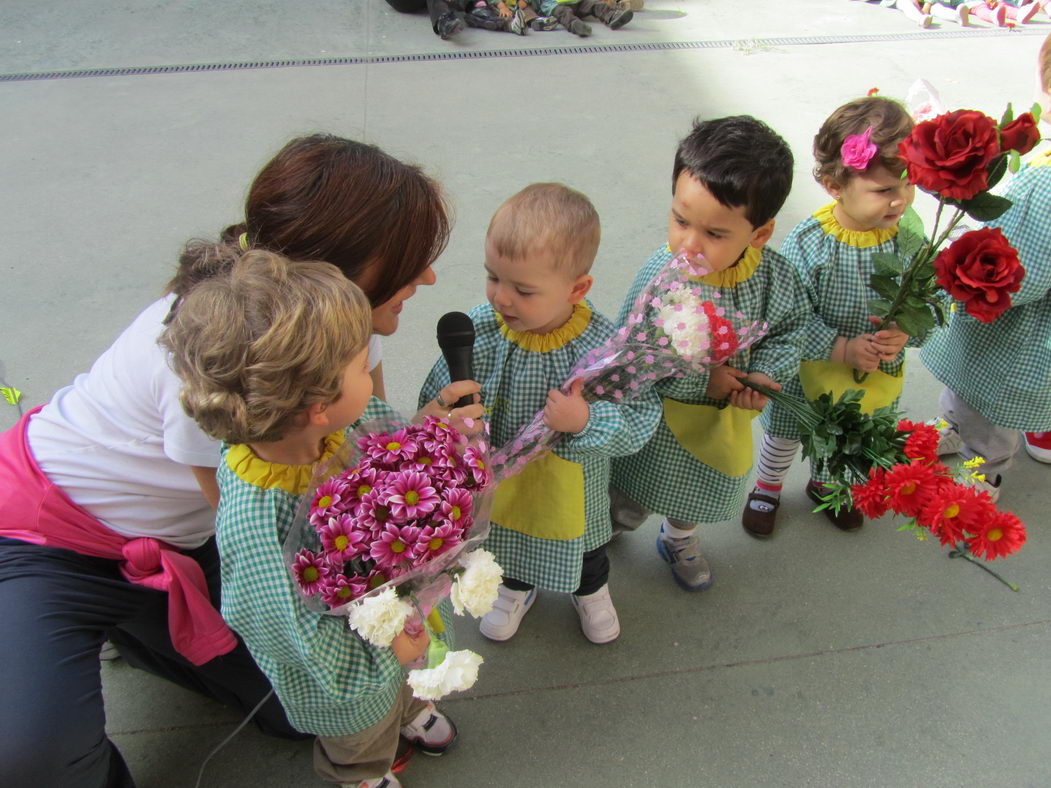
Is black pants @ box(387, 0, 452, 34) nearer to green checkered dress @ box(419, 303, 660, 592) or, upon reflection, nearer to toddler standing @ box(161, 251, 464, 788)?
green checkered dress @ box(419, 303, 660, 592)

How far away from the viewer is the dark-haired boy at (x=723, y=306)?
166 cm

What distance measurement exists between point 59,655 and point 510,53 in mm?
4727

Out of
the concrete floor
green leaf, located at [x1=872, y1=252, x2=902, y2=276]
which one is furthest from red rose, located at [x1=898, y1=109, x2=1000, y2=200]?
the concrete floor

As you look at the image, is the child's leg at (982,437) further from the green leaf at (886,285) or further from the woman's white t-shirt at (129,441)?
the woman's white t-shirt at (129,441)

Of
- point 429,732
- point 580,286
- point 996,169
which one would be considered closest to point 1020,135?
point 996,169

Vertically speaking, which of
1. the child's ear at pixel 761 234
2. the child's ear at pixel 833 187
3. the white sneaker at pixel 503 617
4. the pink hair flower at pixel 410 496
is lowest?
the white sneaker at pixel 503 617

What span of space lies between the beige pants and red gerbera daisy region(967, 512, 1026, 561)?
3.55 ft

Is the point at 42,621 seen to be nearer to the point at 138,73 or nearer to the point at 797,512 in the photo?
the point at 797,512

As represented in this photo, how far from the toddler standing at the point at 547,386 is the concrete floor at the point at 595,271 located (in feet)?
1.23

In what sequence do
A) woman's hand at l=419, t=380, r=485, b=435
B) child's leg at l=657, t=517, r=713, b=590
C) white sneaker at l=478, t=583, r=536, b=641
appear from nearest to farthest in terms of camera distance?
woman's hand at l=419, t=380, r=485, b=435 → white sneaker at l=478, t=583, r=536, b=641 → child's leg at l=657, t=517, r=713, b=590

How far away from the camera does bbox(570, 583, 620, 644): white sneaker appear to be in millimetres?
1970

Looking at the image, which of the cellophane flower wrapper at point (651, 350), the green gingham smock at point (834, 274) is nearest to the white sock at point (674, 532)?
the green gingham smock at point (834, 274)

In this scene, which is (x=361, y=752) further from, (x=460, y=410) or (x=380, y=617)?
(x=460, y=410)

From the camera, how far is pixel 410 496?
3.86ft
